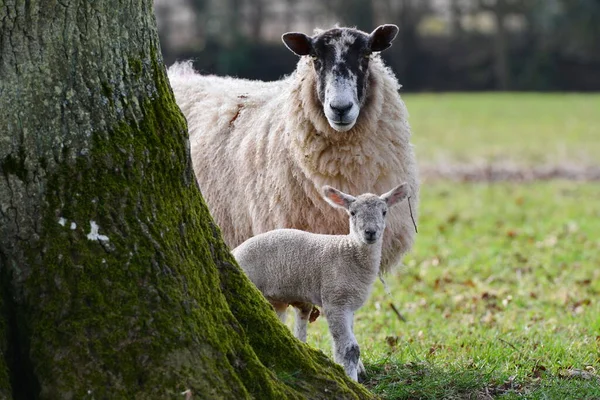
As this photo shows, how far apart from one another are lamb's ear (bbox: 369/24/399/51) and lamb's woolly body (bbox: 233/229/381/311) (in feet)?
5.65

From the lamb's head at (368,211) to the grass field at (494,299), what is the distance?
82 cm

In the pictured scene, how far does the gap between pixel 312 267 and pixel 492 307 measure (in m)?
3.37

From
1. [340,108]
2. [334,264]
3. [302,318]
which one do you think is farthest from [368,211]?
[340,108]

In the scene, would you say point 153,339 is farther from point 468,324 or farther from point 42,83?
point 468,324

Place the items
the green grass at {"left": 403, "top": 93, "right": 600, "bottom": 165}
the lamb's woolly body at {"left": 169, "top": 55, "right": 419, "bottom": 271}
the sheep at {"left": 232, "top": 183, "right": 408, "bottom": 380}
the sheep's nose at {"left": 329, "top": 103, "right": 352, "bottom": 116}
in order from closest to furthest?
the sheep at {"left": 232, "top": 183, "right": 408, "bottom": 380}, the sheep's nose at {"left": 329, "top": 103, "right": 352, "bottom": 116}, the lamb's woolly body at {"left": 169, "top": 55, "right": 419, "bottom": 271}, the green grass at {"left": 403, "top": 93, "right": 600, "bottom": 165}

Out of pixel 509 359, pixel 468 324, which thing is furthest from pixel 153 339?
pixel 468 324

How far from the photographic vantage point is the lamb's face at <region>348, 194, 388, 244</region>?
15.2 feet

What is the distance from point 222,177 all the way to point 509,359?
258 centimetres

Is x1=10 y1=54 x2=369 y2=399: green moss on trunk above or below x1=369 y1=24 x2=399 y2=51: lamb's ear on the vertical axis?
below

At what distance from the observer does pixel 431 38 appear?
149 feet

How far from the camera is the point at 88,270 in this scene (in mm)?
3572

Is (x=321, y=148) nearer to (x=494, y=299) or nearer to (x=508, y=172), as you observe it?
(x=494, y=299)

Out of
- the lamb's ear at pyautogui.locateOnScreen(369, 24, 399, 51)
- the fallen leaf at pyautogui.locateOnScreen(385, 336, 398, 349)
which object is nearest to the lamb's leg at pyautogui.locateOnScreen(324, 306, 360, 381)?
the fallen leaf at pyautogui.locateOnScreen(385, 336, 398, 349)

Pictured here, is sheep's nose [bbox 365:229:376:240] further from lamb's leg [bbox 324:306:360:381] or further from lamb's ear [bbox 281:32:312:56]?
lamb's ear [bbox 281:32:312:56]
